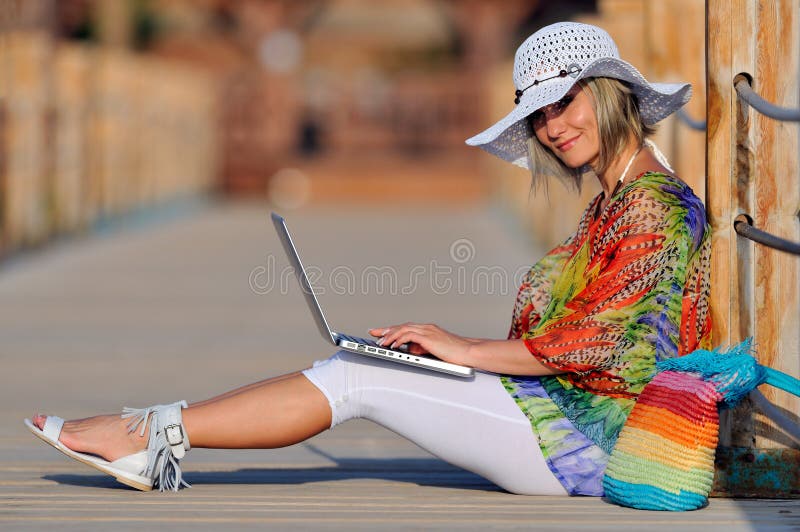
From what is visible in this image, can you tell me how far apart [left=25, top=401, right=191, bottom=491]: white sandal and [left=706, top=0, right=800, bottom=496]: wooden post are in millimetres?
1271

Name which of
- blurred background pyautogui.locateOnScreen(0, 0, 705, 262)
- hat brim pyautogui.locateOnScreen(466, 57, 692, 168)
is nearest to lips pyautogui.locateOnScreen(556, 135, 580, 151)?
hat brim pyautogui.locateOnScreen(466, 57, 692, 168)

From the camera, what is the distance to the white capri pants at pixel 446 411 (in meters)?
3.66

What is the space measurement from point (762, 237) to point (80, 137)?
1134cm

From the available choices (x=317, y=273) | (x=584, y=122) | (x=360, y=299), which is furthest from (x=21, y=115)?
(x=584, y=122)

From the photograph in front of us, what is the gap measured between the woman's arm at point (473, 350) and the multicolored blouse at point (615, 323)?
0.11 ft

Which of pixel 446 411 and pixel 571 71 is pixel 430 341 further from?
pixel 571 71

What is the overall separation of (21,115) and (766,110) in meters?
9.33

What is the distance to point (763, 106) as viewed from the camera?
348 centimetres

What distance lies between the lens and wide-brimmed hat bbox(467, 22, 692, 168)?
3.61 metres

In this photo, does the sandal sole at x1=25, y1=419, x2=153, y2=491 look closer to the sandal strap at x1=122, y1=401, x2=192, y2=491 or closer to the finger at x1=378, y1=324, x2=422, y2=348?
the sandal strap at x1=122, y1=401, x2=192, y2=491

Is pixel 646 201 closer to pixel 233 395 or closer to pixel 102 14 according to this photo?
pixel 233 395

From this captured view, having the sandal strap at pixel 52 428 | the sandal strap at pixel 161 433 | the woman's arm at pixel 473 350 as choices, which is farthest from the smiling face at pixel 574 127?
the sandal strap at pixel 52 428

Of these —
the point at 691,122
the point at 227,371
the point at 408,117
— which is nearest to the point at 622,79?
the point at 691,122

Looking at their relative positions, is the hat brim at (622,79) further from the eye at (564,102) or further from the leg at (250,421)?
the leg at (250,421)
